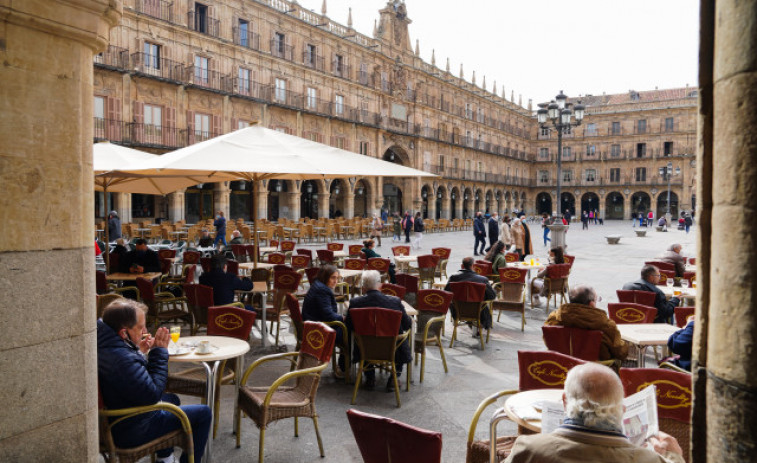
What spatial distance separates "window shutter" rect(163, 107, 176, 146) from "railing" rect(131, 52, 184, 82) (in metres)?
1.40

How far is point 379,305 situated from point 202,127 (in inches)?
852

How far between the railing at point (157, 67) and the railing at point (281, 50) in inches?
223

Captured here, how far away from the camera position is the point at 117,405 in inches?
107

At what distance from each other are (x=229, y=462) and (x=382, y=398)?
1505mm

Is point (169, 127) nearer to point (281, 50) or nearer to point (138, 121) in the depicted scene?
point (138, 121)

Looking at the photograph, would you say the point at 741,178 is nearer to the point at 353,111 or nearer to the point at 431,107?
the point at 353,111

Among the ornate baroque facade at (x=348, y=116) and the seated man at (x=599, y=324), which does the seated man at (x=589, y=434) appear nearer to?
the seated man at (x=599, y=324)

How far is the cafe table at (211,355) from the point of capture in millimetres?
3422

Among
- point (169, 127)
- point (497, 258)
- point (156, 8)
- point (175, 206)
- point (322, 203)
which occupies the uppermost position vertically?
point (156, 8)

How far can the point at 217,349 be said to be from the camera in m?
3.70

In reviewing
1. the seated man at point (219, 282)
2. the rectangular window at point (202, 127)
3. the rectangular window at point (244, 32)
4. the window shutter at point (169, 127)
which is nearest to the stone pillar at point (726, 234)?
the seated man at point (219, 282)

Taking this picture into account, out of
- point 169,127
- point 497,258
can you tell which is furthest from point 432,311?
point 169,127

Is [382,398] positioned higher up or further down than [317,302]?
further down

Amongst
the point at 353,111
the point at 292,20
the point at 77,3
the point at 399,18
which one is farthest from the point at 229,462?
the point at 399,18
